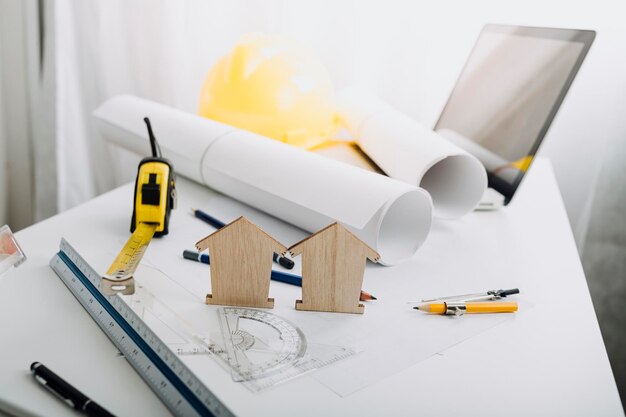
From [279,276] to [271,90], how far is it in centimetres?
42

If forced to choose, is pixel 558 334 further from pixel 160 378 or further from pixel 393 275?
pixel 160 378

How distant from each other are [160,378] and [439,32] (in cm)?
101

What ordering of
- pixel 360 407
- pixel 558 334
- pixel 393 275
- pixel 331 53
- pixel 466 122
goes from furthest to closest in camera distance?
pixel 331 53, pixel 466 122, pixel 393 275, pixel 558 334, pixel 360 407

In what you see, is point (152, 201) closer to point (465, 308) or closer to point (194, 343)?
point (194, 343)

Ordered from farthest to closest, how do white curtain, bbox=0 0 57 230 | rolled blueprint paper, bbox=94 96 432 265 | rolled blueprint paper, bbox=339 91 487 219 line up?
white curtain, bbox=0 0 57 230, rolled blueprint paper, bbox=339 91 487 219, rolled blueprint paper, bbox=94 96 432 265

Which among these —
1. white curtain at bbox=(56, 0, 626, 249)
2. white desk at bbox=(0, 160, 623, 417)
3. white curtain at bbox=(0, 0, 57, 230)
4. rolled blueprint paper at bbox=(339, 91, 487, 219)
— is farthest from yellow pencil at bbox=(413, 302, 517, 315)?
white curtain at bbox=(0, 0, 57, 230)

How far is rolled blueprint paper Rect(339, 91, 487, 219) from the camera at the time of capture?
892mm

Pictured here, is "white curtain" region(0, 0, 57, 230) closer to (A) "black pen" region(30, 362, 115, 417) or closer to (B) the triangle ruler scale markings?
(B) the triangle ruler scale markings

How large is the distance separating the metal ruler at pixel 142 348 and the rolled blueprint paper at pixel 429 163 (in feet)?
1.45

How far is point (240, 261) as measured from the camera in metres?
0.65

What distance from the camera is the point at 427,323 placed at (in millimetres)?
653

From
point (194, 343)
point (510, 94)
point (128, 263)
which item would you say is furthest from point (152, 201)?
point (510, 94)

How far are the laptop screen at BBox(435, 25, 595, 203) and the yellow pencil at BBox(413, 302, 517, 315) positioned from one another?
13.0 inches

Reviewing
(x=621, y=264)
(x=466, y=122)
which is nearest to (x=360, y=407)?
(x=466, y=122)
